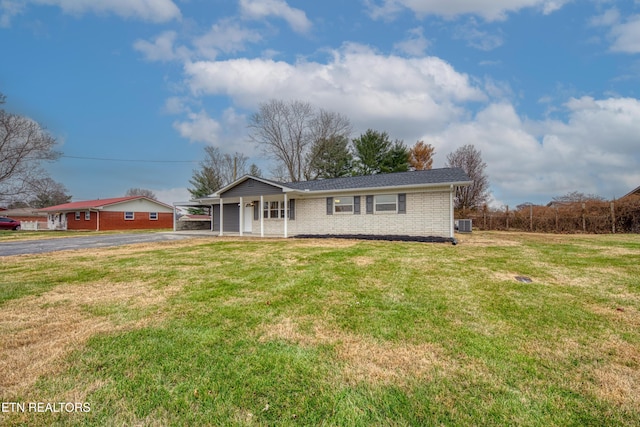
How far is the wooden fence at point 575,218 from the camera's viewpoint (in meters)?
Answer: 15.4

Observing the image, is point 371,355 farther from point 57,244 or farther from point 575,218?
point 575,218

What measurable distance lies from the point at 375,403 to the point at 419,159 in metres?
33.6

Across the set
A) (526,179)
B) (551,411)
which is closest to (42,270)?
(551,411)

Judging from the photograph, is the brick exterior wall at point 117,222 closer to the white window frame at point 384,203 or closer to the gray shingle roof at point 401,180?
the gray shingle roof at point 401,180

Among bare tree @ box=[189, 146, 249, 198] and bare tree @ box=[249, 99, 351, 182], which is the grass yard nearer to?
bare tree @ box=[249, 99, 351, 182]

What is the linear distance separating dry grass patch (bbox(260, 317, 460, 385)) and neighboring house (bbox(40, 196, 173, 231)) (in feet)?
110

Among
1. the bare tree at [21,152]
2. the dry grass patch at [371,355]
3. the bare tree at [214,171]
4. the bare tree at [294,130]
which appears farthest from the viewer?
the bare tree at [214,171]

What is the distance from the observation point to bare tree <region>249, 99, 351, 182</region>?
102 ft

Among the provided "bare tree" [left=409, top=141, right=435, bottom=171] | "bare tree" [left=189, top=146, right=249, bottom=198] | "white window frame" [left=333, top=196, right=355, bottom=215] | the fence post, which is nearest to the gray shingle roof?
"white window frame" [left=333, top=196, right=355, bottom=215]

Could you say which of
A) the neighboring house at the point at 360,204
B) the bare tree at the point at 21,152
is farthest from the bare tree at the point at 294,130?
the bare tree at the point at 21,152

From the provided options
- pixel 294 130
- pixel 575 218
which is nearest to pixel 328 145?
pixel 294 130

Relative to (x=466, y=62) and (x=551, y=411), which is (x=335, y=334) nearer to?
(x=551, y=411)

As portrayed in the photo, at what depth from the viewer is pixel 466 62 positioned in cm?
1505

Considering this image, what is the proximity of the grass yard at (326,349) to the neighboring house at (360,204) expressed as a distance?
7.50 metres
